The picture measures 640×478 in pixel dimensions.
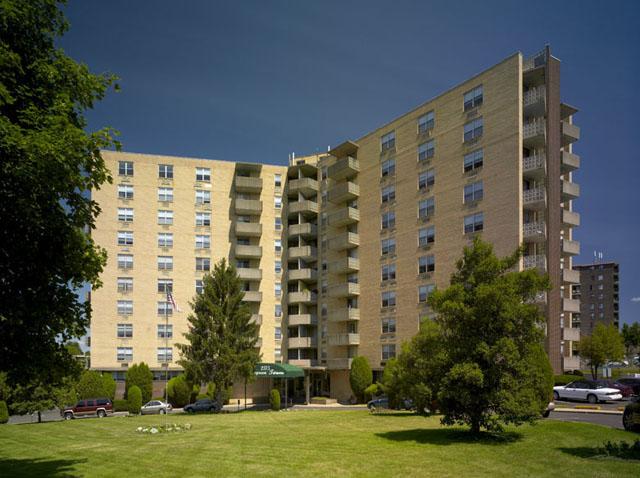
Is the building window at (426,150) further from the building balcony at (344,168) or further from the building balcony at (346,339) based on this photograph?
the building balcony at (346,339)

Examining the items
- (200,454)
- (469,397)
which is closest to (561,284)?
(469,397)

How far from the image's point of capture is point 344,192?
64.6m

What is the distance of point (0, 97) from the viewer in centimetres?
1155

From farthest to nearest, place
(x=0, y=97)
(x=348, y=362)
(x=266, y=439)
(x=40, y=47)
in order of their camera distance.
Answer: (x=348, y=362) → (x=266, y=439) → (x=40, y=47) → (x=0, y=97)

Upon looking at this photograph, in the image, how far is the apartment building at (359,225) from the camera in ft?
155

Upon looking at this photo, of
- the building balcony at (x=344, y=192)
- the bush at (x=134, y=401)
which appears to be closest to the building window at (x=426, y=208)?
the building balcony at (x=344, y=192)

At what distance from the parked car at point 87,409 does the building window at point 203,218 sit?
80.9 ft

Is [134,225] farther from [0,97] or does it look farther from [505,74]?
[0,97]

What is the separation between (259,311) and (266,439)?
4576cm

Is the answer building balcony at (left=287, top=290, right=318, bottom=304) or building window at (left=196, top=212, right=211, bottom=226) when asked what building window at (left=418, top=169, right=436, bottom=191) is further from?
building window at (left=196, top=212, right=211, bottom=226)

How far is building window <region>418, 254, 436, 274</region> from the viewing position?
53.7m

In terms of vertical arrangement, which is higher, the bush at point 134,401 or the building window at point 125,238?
the building window at point 125,238

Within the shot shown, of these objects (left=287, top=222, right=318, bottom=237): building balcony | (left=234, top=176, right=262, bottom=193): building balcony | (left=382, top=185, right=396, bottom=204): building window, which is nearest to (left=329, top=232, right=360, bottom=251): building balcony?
(left=382, top=185, right=396, bottom=204): building window

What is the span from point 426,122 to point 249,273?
91.9 feet
